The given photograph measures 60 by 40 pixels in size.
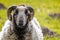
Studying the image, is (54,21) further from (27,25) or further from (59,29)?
(27,25)

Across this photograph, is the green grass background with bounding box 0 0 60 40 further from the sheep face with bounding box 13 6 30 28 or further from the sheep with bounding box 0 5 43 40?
the sheep face with bounding box 13 6 30 28

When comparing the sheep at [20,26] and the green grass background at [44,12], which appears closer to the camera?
the sheep at [20,26]

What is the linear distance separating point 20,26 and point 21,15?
1.41 feet

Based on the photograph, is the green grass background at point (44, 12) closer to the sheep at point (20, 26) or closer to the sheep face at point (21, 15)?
the sheep at point (20, 26)

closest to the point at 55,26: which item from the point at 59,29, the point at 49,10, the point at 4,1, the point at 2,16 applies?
the point at 59,29

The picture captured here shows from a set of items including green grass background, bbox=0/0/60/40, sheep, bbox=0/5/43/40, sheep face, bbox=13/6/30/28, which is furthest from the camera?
green grass background, bbox=0/0/60/40

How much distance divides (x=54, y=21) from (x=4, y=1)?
12.0 meters

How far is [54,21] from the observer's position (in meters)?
33.2

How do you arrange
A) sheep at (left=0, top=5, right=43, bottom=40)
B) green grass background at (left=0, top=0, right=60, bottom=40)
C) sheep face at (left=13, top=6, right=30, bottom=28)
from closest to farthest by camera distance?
sheep face at (left=13, top=6, right=30, bottom=28), sheep at (left=0, top=5, right=43, bottom=40), green grass background at (left=0, top=0, right=60, bottom=40)

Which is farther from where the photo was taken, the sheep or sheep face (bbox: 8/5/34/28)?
the sheep

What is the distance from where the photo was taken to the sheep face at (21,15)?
14.8 metres

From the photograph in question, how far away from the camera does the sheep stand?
599 inches

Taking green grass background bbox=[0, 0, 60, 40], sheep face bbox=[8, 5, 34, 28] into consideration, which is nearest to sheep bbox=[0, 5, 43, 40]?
sheep face bbox=[8, 5, 34, 28]

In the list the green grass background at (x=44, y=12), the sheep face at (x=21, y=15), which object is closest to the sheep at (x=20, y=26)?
the sheep face at (x=21, y=15)
